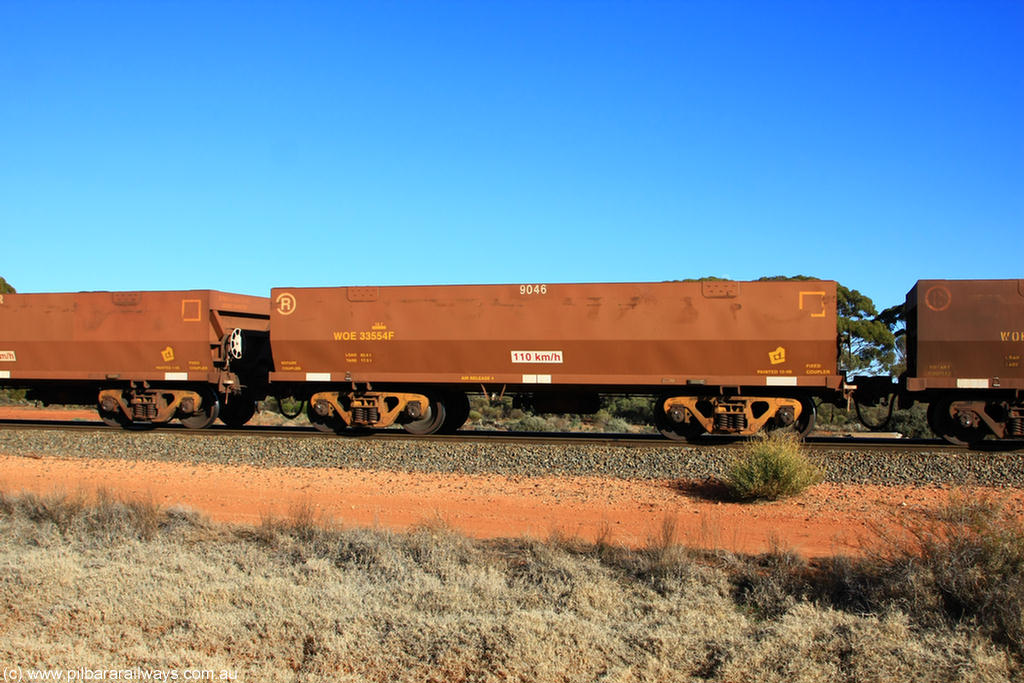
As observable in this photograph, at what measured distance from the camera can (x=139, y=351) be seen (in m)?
18.5

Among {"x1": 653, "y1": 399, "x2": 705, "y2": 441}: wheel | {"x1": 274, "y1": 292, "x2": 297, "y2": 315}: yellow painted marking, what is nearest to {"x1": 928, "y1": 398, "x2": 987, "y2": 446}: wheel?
{"x1": 653, "y1": 399, "x2": 705, "y2": 441}: wheel

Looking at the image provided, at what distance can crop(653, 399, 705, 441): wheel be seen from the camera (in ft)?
53.2

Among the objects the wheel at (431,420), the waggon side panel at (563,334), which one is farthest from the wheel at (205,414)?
the wheel at (431,420)

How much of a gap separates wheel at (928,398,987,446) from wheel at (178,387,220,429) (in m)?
15.7

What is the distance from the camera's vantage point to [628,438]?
16.5 metres

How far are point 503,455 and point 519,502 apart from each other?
3.26 meters

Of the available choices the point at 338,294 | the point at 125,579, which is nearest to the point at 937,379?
the point at 338,294

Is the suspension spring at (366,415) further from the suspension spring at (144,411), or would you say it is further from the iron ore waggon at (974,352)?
the iron ore waggon at (974,352)

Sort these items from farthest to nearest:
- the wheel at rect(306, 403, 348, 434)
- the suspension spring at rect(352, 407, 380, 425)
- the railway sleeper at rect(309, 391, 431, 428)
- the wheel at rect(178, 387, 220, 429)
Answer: the wheel at rect(178, 387, 220, 429)
the wheel at rect(306, 403, 348, 434)
the suspension spring at rect(352, 407, 380, 425)
the railway sleeper at rect(309, 391, 431, 428)

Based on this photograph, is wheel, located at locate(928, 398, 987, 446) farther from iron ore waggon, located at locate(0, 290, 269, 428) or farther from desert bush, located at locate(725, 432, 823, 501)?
iron ore waggon, located at locate(0, 290, 269, 428)

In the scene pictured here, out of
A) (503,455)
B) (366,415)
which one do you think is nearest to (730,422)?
(503,455)

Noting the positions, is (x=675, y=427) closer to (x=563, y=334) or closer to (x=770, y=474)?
(x=563, y=334)

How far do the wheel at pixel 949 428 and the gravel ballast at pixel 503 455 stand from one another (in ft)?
4.15

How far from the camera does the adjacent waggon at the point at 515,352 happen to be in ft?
49.2
